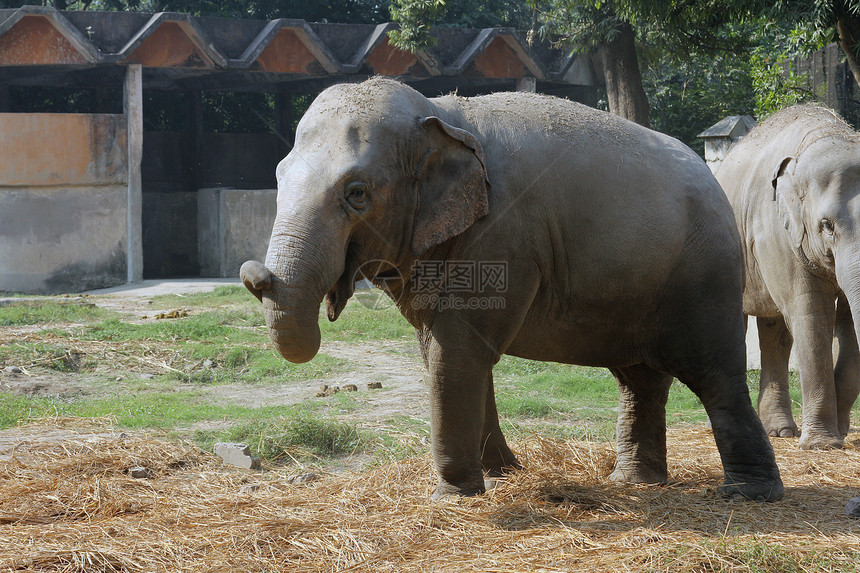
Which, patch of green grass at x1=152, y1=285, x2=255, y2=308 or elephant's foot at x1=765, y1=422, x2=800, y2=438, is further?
patch of green grass at x1=152, y1=285, x2=255, y2=308

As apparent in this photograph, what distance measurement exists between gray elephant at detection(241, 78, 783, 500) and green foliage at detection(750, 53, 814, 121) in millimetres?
6212

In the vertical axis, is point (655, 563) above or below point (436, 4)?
below

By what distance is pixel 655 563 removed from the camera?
3393mm

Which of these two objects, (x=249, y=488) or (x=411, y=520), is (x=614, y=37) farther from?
(x=411, y=520)

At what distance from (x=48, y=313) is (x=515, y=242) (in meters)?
8.67

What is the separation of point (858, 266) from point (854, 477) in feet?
3.44

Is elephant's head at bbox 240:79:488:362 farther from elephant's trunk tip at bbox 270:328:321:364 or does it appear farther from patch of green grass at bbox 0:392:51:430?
patch of green grass at bbox 0:392:51:430

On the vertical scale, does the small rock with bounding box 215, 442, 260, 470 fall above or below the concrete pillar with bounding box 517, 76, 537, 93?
below

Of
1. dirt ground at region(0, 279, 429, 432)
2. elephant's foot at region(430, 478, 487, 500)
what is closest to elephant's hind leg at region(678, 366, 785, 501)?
elephant's foot at region(430, 478, 487, 500)

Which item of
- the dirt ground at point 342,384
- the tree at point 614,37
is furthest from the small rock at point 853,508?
the tree at point 614,37

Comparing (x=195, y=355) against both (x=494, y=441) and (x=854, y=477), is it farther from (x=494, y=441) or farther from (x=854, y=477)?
(x=854, y=477)

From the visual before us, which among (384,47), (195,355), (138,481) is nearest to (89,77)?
(384,47)

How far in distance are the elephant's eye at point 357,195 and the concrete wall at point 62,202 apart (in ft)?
42.7

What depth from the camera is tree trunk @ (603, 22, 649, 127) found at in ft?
46.3
